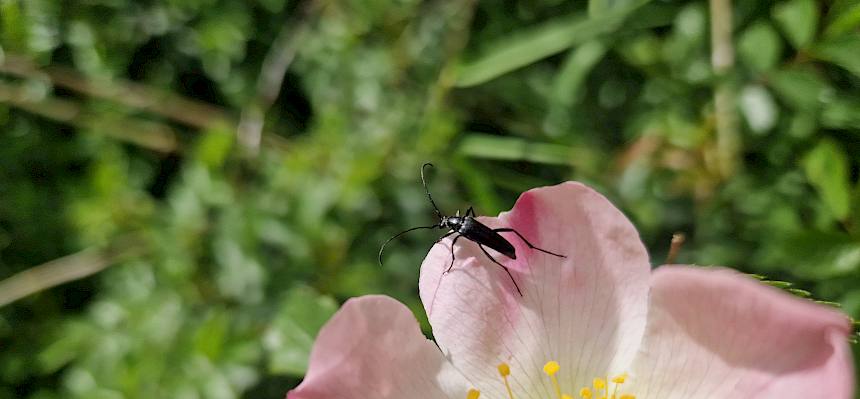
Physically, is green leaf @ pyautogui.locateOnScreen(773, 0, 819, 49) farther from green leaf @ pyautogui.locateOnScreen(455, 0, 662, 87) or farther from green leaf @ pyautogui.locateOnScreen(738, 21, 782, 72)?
green leaf @ pyautogui.locateOnScreen(455, 0, 662, 87)

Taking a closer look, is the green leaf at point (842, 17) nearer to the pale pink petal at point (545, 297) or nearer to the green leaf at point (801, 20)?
the green leaf at point (801, 20)

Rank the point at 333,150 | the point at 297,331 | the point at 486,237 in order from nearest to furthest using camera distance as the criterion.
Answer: the point at 486,237, the point at 297,331, the point at 333,150

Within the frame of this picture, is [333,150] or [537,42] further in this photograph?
[333,150]

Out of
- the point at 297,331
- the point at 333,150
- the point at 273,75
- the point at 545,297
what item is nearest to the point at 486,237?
the point at 545,297

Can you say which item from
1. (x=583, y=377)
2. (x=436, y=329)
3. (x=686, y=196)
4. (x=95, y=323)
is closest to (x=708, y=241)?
(x=686, y=196)

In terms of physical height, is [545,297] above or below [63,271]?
below

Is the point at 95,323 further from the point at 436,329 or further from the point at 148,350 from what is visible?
the point at 436,329

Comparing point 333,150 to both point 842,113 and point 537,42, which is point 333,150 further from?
point 842,113

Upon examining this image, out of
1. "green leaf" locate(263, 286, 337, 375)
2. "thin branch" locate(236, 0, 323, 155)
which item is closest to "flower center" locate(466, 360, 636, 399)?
"green leaf" locate(263, 286, 337, 375)
